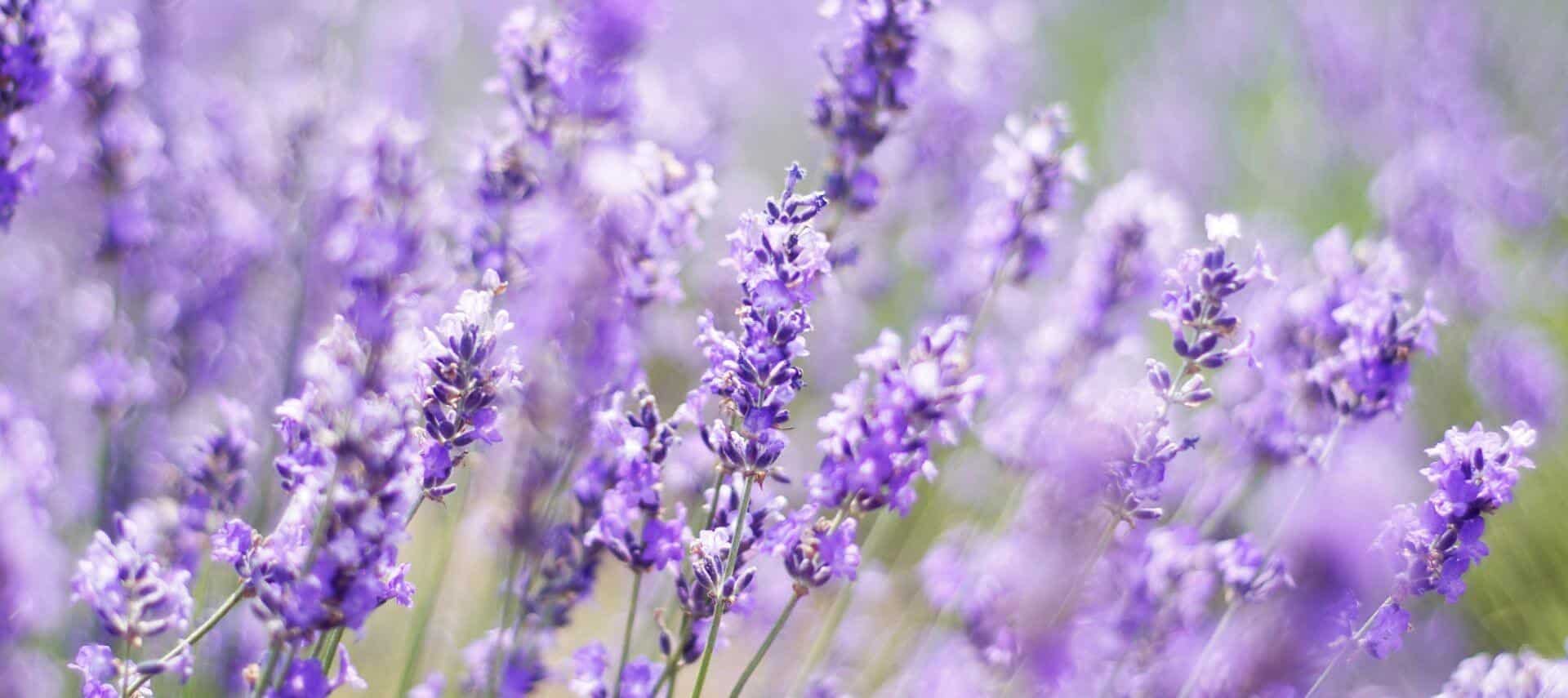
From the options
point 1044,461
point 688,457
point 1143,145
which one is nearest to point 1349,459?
point 1044,461

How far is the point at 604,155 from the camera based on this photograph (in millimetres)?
1407

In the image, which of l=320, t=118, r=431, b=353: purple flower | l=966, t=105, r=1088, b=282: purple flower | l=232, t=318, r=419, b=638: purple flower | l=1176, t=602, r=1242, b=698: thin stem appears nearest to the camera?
l=232, t=318, r=419, b=638: purple flower

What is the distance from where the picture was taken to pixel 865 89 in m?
1.79

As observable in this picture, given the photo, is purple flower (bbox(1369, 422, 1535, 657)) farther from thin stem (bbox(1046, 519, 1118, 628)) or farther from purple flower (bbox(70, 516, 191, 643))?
purple flower (bbox(70, 516, 191, 643))

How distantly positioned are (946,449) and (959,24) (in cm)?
117

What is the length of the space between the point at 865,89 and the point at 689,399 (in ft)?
2.25

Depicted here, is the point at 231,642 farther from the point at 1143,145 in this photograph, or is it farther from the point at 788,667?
the point at 1143,145

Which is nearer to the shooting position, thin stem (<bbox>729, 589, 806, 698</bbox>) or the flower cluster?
thin stem (<bbox>729, 589, 806, 698</bbox>)

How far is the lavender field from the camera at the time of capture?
1218 mm

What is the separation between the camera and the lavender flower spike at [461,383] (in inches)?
46.7

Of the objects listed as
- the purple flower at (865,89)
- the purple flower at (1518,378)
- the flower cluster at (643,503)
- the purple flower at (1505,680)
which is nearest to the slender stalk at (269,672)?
the flower cluster at (643,503)

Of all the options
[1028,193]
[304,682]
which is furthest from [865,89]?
[304,682]

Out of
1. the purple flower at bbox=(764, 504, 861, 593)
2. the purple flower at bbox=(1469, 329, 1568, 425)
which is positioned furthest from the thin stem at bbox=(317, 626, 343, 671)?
the purple flower at bbox=(1469, 329, 1568, 425)

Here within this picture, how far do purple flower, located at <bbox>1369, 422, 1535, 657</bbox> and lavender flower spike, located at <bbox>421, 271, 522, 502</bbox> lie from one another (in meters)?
1.07
